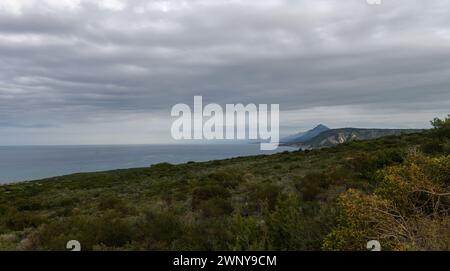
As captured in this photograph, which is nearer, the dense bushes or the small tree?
the dense bushes

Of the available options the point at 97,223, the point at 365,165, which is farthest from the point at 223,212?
the point at 365,165

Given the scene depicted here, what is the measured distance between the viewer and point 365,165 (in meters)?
14.6

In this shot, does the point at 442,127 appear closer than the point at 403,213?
No

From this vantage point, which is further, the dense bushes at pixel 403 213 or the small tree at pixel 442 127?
the small tree at pixel 442 127

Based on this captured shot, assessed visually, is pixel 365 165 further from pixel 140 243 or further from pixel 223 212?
pixel 140 243

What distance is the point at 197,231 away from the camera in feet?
24.8

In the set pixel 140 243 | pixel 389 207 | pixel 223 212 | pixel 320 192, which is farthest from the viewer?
pixel 320 192
